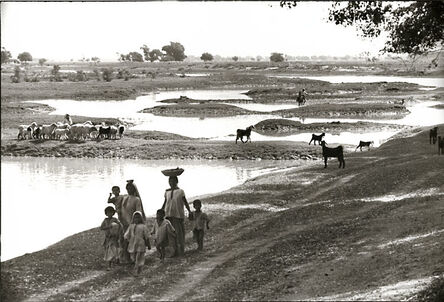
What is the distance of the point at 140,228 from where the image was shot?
34.9 ft

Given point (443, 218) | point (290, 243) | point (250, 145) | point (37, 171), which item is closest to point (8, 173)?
point (37, 171)

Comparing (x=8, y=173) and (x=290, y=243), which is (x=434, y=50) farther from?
(x=8, y=173)

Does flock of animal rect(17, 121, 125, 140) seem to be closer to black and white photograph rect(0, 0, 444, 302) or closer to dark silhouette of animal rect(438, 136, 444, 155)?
black and white photograph rect(0, 0, 444, 302)

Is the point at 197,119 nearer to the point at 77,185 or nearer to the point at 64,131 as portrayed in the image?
the point at 64,131

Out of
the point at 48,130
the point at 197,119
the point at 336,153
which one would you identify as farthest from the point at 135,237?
the point at 197,119

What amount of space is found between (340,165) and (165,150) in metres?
8.48

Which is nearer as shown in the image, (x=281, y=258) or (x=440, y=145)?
(x=281, y=258)

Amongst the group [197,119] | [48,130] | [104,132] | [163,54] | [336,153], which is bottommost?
[197,119]

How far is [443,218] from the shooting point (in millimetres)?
12344

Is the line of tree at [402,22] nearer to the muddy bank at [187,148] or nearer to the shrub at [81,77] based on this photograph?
the muddy bank at [187,148]

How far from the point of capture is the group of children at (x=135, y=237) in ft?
34.2

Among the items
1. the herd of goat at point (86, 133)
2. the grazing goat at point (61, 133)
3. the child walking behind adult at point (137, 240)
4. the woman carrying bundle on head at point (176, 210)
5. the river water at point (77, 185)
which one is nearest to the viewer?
the child walking behind adult at point (137, 240)

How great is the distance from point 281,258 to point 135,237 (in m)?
2.47

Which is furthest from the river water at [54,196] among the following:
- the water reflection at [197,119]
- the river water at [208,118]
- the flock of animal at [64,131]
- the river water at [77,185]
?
the water reflection at [197,119]
